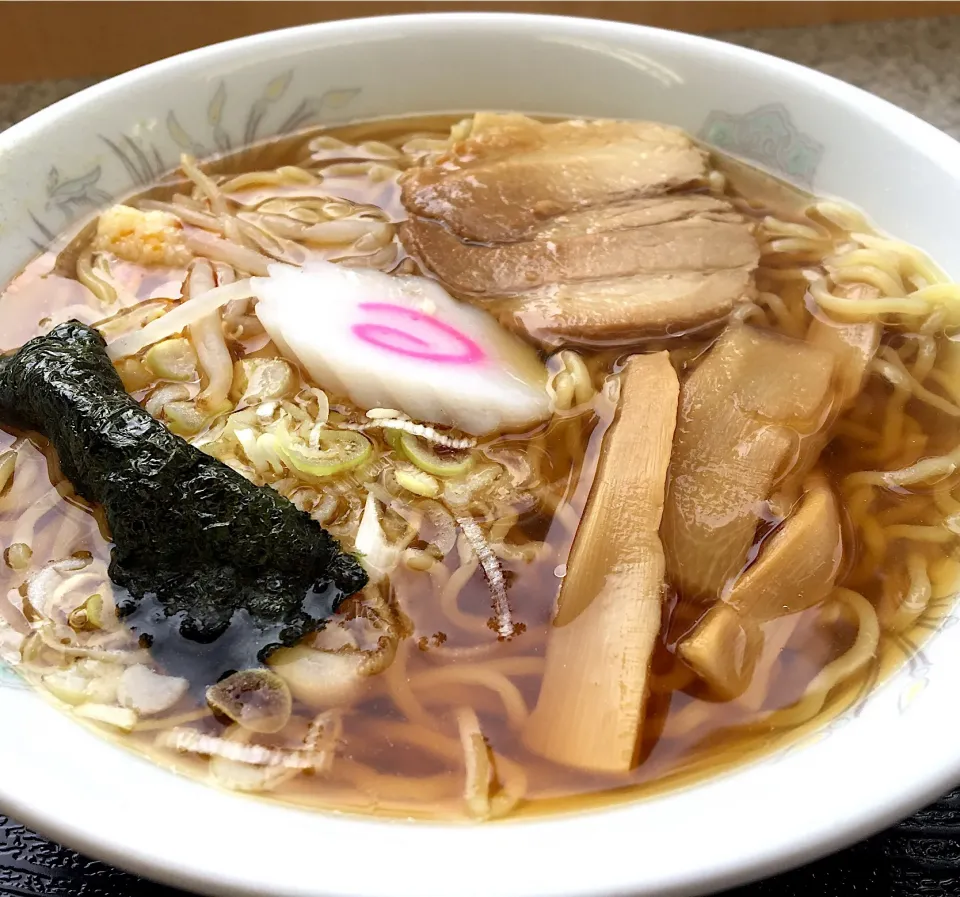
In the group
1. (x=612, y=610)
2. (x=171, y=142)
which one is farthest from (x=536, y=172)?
(x=612, y=610)

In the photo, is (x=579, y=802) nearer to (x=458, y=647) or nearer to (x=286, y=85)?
(x=458, y=647)

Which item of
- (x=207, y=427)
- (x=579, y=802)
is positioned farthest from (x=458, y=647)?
(x=207, y=427)

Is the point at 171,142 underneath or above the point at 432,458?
above

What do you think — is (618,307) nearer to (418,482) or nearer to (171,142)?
(418,482)

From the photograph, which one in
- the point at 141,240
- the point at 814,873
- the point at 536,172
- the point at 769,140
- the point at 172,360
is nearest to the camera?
the point at 814,873

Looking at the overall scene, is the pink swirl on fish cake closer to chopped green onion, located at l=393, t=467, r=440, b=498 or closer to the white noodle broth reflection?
the white noodle broth reflection
